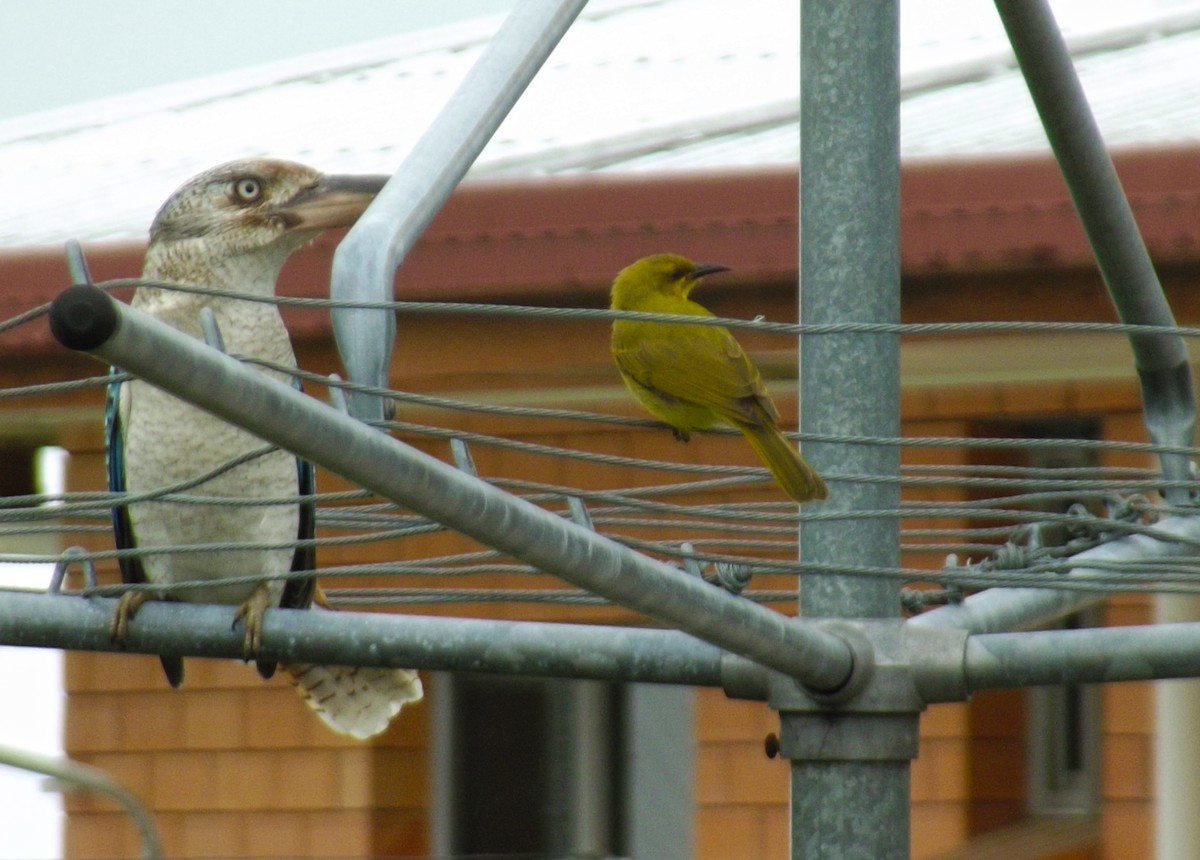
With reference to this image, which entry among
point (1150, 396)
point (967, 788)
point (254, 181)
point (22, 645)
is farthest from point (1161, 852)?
point (22, 645)

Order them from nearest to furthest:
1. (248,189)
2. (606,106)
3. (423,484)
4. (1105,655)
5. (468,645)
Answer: (423,484), (1105,655), (468,645), (248,189), (606,106)

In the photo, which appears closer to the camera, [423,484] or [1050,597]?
[423,484]

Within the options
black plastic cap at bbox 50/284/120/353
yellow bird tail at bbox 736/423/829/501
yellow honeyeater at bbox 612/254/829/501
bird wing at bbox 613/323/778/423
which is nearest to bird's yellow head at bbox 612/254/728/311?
yellow honeyeater at bbox 612/254/829/501

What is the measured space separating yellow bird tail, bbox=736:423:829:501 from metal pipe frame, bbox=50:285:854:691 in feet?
1.52

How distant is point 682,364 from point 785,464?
673 mm

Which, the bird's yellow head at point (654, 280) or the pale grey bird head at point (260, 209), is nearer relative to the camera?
the pale grey bird head at point (260, 209)

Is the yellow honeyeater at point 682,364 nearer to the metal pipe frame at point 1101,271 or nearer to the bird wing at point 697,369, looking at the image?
the bird wing at point 697,369

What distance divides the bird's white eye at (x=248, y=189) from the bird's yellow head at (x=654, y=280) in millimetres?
813

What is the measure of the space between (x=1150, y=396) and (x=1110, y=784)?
8.29 feet

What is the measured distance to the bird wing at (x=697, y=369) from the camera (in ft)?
11.4

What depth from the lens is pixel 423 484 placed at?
5.25ft

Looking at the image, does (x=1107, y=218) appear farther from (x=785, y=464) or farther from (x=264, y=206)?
(x=264, y=206)

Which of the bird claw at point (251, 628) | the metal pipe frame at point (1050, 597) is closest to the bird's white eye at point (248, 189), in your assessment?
the bird claw at point (251, 628)

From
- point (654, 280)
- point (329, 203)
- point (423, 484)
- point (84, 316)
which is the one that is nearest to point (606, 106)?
point (654, 280)
